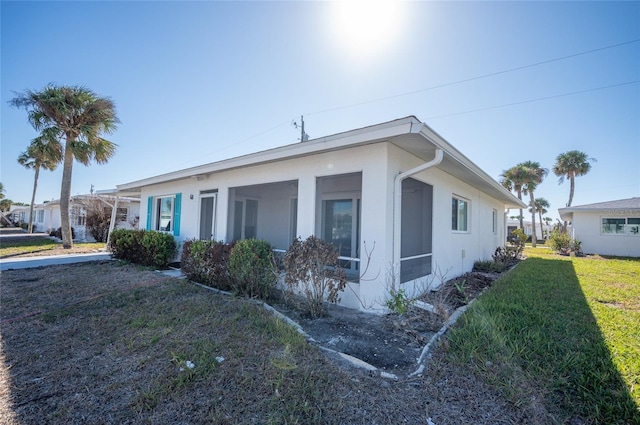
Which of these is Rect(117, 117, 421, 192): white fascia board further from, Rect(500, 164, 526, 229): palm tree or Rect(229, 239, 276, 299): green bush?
Rect(500, 164, 526, 229): palm tree

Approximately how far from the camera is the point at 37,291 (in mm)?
5797

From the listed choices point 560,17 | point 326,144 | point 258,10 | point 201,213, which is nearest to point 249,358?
point 326,144

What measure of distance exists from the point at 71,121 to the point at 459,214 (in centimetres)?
1738

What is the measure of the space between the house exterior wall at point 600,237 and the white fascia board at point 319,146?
802 inches

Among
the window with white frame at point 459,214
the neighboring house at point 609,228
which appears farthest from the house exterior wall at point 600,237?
the window with white frame at point 459,214

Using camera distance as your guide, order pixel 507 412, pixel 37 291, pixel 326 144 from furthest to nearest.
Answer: pixel 37 291
pixel 326 144
pixel 507 412

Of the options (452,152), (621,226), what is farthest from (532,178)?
(452,152)

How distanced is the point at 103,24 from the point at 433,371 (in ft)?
34.2

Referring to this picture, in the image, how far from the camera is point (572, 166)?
83.9 feet

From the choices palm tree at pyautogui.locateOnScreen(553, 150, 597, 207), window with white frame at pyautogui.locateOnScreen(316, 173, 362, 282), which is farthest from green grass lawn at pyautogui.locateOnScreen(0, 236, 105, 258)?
palm tree at pyautogui.locateOnScreen(553, 150, 597, 207)

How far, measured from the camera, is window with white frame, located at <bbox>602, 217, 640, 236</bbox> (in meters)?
16.2

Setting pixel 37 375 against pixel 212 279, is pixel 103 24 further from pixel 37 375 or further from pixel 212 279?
pixel 37 375

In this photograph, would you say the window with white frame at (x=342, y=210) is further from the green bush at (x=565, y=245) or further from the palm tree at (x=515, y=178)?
the palm tree at (x=515, y=178)

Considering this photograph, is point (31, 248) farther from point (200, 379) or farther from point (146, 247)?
point (200, 379)
